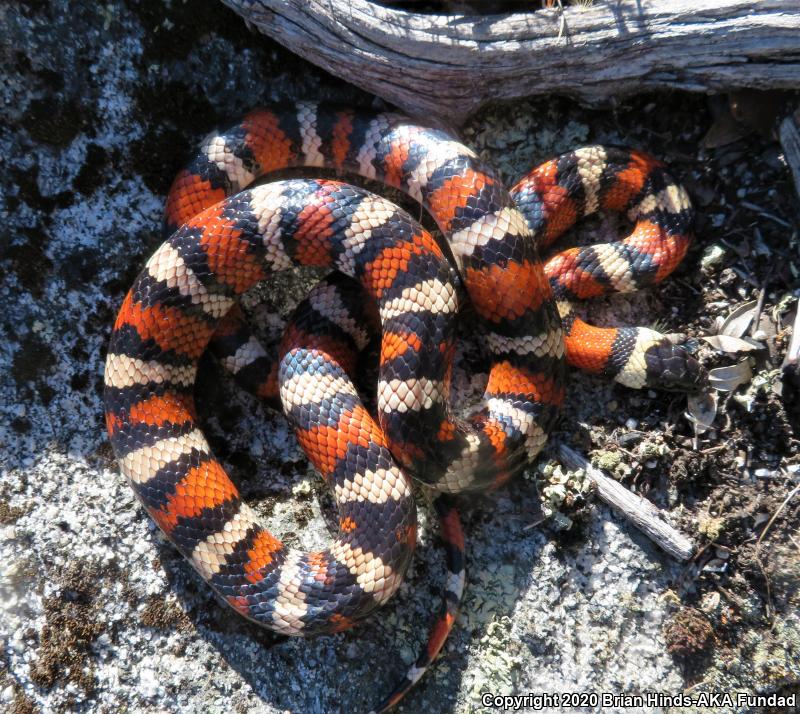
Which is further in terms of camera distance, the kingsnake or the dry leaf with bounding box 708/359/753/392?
the dry leaf with bounding box 708/359/753/392

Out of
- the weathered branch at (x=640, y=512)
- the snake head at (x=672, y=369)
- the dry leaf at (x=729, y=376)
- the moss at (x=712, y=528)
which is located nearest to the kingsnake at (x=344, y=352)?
the snake head at (x=672, y=369)

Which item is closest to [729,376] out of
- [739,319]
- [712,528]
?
[739,319]

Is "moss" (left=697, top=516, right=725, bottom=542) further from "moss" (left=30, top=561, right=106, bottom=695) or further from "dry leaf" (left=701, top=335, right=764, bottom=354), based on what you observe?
"moss" (left=30, top=561, right=106, bottom=695)

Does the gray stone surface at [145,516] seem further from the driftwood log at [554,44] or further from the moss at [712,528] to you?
the driftwood log at [554,44]

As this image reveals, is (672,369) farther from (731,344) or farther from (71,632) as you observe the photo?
(71,632)

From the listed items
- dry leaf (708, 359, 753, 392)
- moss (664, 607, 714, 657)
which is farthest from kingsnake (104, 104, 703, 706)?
moss (664, 607, 714, 657)
